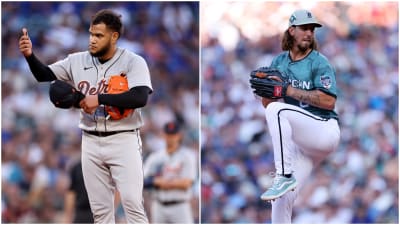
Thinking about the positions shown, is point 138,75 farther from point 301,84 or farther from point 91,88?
point 301,84

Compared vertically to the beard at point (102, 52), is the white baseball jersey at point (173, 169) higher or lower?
lower

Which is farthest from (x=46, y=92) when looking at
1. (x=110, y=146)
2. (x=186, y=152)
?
(x=110, y=146)

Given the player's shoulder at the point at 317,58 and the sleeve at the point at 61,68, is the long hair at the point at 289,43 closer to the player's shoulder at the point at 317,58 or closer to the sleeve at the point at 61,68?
the player's shoulder at the point at 317,58

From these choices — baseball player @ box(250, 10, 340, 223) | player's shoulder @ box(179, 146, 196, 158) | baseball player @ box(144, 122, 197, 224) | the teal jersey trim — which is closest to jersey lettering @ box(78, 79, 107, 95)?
baseball player @ box(250, 10, 340, 223)

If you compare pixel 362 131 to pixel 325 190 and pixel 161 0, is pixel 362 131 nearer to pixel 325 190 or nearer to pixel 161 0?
pixel 325 190

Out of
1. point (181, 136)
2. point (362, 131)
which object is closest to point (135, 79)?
point (181, 136)

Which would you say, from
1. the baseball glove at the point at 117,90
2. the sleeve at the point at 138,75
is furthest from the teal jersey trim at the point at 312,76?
the baseball glove at the point at 117,90
